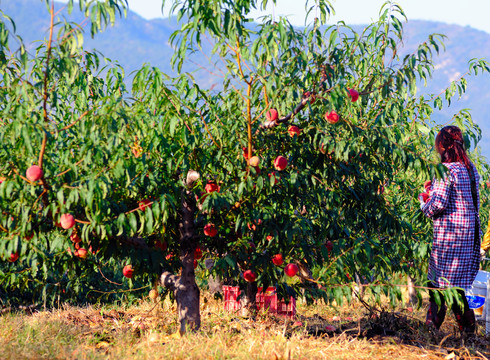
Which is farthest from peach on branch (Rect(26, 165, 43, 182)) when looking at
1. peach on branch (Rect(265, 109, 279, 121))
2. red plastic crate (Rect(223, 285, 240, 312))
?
red plastic crate (Rect(223, 285, 240, 312))

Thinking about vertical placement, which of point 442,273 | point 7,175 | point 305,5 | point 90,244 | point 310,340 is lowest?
point 310,340

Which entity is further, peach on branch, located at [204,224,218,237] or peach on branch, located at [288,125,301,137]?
peach on branch, located at [204,224,218,237]

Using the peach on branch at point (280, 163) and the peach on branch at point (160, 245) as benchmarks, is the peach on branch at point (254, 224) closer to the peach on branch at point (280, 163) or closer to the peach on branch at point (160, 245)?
the peach on branch at point (280, 163)

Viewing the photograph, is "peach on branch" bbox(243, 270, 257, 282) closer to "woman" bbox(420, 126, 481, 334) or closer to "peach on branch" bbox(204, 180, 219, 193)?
"peach on branch" bbox(204, 180, 219, 193)

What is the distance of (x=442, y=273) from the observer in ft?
13.2

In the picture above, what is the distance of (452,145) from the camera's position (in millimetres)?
4074

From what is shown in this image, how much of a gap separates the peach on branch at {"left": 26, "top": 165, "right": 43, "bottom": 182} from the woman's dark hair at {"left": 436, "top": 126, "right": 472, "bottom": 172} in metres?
2.88

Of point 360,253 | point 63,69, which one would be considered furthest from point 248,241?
point 63,69

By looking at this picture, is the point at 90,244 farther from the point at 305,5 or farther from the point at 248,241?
the point at 305,5

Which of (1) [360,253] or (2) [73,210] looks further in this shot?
(1) [360,253]

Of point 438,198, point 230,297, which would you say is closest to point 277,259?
point 438,198

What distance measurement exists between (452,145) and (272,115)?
5.09 ft

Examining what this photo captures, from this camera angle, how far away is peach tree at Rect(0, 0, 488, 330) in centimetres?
299

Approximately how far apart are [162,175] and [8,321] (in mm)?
2285
